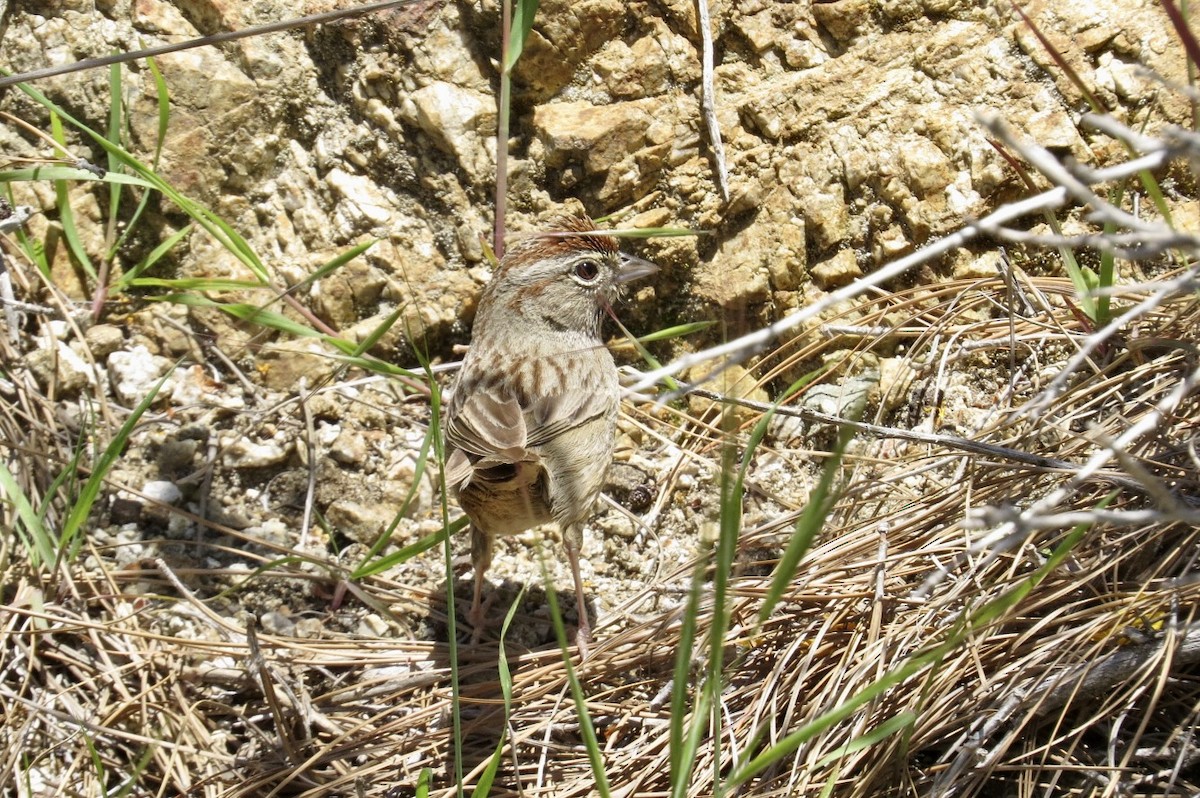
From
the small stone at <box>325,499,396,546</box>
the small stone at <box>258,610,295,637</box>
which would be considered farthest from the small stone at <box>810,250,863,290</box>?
the small stone at <box>258,610,295,637</box>

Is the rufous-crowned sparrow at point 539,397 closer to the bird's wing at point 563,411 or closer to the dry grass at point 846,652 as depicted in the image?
the bird's wing at point 563,411

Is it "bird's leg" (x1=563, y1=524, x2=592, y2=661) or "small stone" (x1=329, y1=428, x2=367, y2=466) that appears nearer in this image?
"bird's leg" (x1=563, y1=524, x2=592, y2=661)

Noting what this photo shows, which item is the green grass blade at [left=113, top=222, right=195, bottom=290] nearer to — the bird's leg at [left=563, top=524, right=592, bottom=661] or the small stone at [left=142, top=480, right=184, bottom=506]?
the small stone at [left=142, top=480, right=184, bottom=506]

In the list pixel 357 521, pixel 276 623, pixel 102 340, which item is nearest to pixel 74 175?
pixel 102 340

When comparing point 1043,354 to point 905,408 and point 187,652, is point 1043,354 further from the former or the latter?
point 187,652

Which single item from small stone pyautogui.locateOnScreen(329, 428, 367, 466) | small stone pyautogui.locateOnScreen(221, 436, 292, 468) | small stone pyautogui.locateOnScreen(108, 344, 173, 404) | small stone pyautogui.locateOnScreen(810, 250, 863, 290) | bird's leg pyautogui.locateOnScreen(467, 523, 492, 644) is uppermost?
small stone pyautogui.locateOnScreen(108, 344, 173, 404)

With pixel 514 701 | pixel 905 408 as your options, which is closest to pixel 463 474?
pixel 514 701
